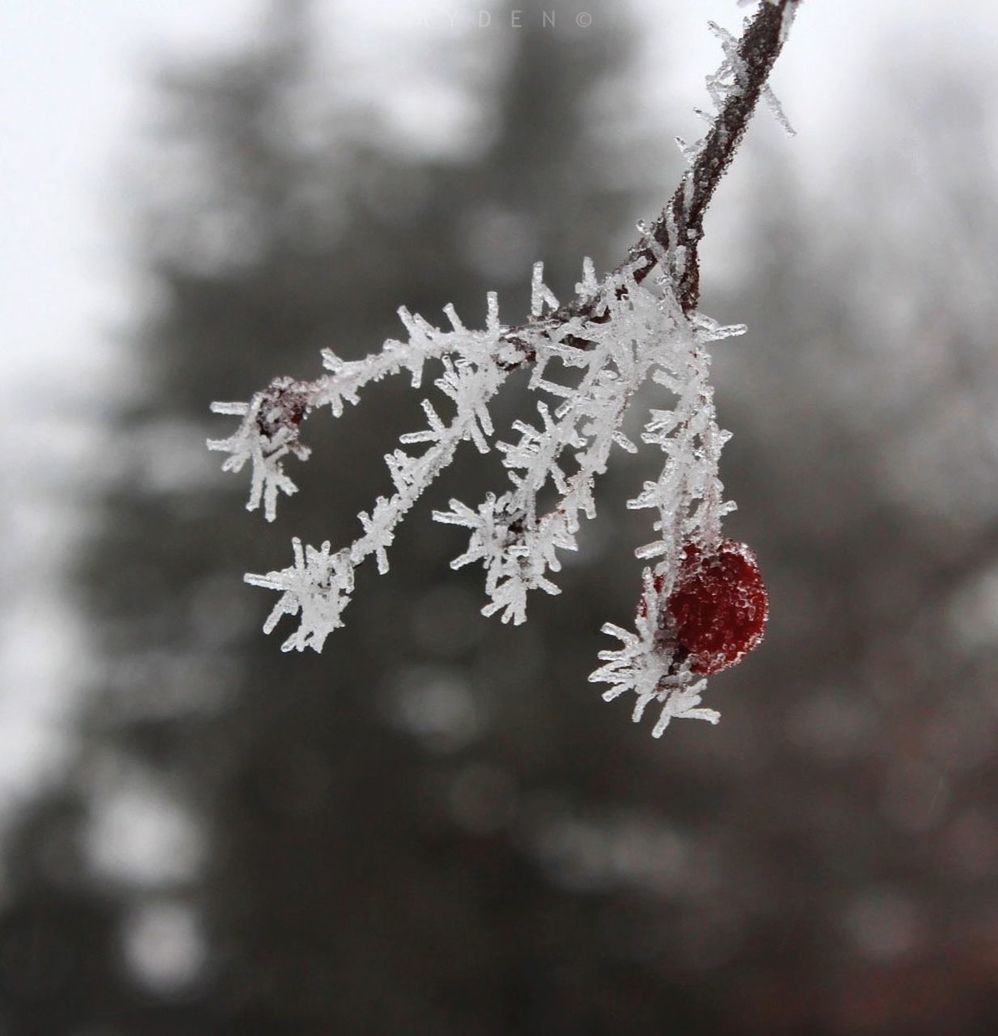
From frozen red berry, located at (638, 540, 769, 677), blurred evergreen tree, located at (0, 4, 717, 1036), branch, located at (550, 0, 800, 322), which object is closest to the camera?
branch, located at (550, 0, 800, 322)

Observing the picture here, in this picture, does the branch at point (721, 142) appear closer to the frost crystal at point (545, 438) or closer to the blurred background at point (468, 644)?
the frost crystal at point (545, 438)

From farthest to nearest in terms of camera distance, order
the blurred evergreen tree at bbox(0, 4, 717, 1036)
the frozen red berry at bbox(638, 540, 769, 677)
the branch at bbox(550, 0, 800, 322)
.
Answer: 1. the blurred evergreen tree at bbox(0, 4, 717, 1036)
2. the frozen red berry at bbox(638, 540, 769, 677)
3. the branch at bbox(550, 0, 800, 322)

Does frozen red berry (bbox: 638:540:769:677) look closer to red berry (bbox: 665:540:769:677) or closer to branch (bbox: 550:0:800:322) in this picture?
red berry (bbox: 665:540:769:677)

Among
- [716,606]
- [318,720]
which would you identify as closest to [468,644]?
[318,720]

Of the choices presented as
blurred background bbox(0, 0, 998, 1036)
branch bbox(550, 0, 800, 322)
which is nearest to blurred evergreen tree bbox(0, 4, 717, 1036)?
blurred background bbox(0, 0, 998, 1036)

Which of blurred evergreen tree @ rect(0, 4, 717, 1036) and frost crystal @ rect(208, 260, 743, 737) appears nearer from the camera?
frost crystal @ rect(208, 260, 743, 737)
